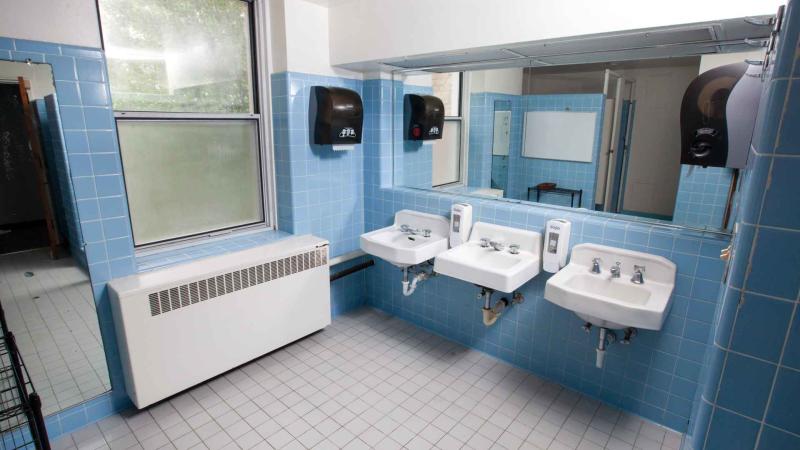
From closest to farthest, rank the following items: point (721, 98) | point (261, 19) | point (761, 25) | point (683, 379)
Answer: point (761, 25), point (721, 98), point (683, 379), point (261, 19)

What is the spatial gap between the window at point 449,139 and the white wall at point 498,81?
0.66 ft

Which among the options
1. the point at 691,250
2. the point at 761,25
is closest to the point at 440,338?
the point at 691,250

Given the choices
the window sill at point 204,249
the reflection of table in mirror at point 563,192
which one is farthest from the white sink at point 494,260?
the window sill at point 204,249

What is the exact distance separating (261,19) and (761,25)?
2.59 meters

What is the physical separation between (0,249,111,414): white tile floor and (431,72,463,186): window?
2494mm

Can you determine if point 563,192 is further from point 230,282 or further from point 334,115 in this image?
point 230,282

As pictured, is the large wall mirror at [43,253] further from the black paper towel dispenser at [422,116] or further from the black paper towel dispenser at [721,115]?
the black paper towel dispenser at [721,115]

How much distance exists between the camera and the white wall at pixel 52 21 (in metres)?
1.73

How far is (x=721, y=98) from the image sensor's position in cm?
178

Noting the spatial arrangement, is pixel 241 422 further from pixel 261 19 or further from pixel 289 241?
pixel 261 19

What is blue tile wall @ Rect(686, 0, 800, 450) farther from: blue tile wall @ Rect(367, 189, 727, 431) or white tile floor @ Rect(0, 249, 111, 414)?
white tile floor @ Rect(0, 249, 111, 414)

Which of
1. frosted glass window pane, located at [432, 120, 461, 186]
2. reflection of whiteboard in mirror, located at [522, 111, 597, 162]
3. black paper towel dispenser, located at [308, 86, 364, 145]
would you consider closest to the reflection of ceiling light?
black paper towel dispenser, located at [308, 86, 364, 145]

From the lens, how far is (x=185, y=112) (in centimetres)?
249

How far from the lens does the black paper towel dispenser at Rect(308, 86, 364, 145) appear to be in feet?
8.99
